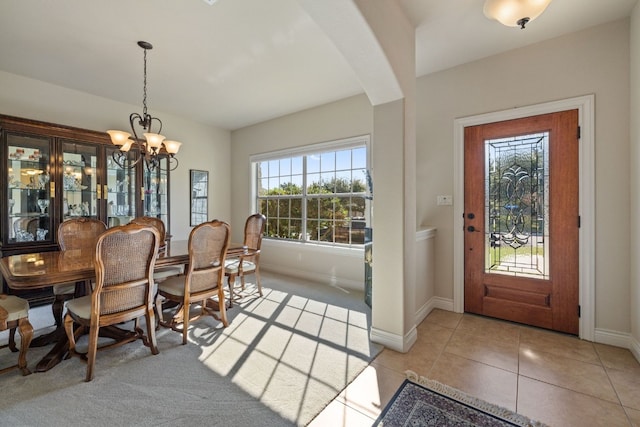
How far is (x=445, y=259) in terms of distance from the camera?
3.09 m

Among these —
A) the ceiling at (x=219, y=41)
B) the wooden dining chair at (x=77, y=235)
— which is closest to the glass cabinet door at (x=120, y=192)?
the wooden dining chair at (x=77, y=235)

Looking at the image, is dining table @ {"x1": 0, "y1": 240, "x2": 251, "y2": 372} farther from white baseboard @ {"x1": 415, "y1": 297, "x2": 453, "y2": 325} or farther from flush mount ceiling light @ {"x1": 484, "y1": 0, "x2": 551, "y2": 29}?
flush mount ceiling light @ {"x1": 484, "y1": 0, "x2": 551, "y2": 29}

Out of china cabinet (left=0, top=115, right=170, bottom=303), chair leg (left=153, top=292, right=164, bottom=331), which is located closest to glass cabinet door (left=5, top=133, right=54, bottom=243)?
china cabinet (left=0, top=115, right=170, bottom=303)

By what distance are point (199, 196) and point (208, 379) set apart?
3764 millimetres

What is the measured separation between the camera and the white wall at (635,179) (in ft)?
6.84

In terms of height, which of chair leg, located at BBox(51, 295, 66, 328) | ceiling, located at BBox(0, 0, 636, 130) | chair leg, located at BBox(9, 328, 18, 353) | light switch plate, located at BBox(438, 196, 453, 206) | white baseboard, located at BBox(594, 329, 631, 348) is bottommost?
white baseboard, located at BBox(594, 329, 631, 348)

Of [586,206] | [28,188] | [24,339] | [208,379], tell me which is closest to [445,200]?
[586,206]

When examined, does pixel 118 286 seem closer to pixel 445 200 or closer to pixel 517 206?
pixel 445 200

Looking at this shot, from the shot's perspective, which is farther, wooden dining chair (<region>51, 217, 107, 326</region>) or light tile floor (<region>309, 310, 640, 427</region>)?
wooden dining chair (<region>51, 217, 107, 326</region>)

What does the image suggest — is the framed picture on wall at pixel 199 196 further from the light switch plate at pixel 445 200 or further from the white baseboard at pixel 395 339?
the light switch plate at pixel 445 200

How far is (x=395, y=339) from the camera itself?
2223 mm

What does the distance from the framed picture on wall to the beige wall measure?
405 centimetres

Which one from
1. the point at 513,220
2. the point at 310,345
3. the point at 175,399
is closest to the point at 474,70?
the point at 513,220

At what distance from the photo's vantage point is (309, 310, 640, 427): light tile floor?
5.12 ft
